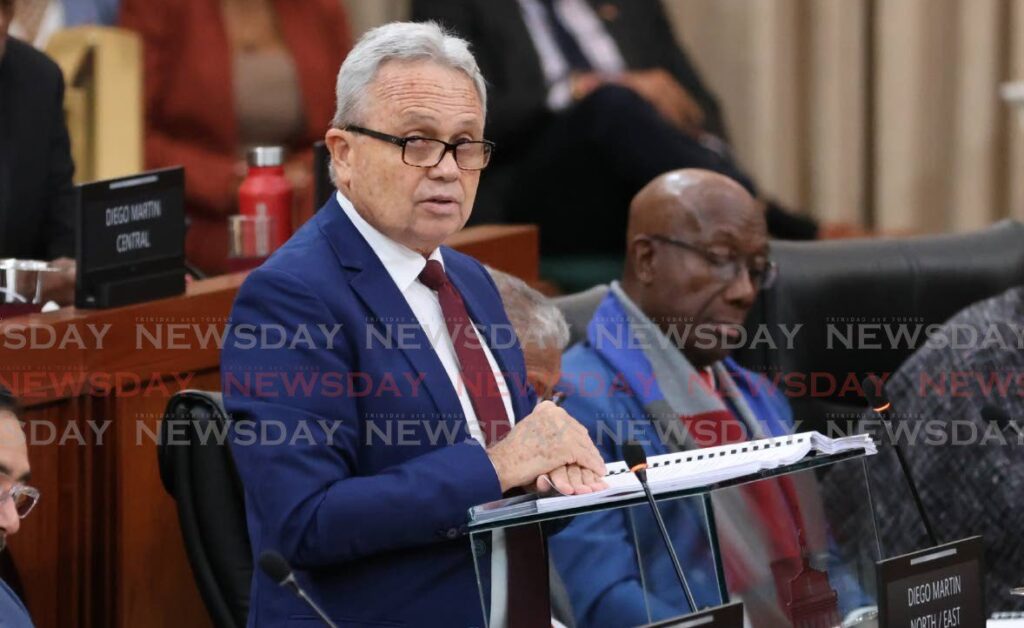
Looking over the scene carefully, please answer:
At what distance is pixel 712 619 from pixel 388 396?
432mm

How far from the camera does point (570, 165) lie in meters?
3.89

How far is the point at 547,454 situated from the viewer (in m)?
1.71

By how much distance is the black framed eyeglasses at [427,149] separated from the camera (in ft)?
5.84

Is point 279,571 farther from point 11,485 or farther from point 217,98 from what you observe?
point 217,98

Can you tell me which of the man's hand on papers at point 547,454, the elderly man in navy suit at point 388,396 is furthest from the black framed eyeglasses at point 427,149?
the man's hand on papers at point 547,454

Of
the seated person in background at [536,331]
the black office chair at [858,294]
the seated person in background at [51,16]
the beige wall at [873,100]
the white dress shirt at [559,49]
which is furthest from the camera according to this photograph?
the beige wall at [873,100]

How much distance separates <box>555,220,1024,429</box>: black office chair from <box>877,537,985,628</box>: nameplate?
4.40 feet

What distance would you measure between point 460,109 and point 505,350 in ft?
0.97

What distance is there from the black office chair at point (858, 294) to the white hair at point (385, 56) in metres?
1.45

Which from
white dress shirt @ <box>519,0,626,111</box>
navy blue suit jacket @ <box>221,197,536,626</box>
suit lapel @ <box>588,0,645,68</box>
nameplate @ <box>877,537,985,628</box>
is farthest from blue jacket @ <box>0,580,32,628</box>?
suit lapel @ <box>588,0,645,68</box>

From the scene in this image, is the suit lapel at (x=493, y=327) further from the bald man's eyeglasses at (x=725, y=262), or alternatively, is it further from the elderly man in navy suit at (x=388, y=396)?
the bald man's eyeglasses at (x=725, y=262)

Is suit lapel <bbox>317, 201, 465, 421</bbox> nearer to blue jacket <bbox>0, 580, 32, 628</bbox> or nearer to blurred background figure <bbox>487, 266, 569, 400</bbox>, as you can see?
blurred background figure <bbox>487, 266, 569, 400</bbox>

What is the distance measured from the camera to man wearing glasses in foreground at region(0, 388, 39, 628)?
67.2 inches

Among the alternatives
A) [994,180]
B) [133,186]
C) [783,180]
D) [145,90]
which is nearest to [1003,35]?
Result: [994,180]
